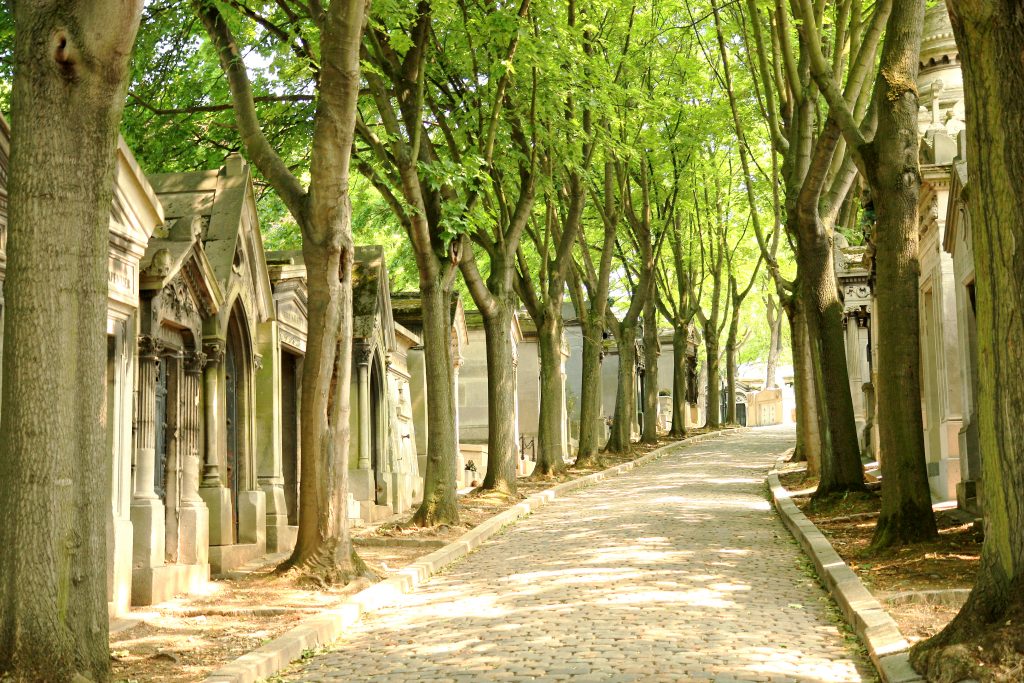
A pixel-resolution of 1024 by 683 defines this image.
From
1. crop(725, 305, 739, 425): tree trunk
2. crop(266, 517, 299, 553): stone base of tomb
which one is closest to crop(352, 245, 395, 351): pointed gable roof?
crop(266, 517, 299, 553): stone base of tomb

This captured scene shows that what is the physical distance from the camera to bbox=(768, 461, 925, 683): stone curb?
5875 mm

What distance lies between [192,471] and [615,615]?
A: 4995mm

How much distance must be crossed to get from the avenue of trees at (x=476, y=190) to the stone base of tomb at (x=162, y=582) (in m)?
0.96

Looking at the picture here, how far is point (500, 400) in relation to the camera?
18.8 m

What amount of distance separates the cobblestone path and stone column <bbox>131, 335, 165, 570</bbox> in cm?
207

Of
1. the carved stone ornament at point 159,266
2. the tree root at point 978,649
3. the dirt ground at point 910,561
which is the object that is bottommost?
the dirt ground at point 910,561

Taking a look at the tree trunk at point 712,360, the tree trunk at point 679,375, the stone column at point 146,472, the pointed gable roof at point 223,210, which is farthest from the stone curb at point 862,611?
the tree trunk at point 712,360

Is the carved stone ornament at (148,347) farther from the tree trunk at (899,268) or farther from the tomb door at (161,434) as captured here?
the tree trunk at (899,268)

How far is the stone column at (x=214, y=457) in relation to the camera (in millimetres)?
11539

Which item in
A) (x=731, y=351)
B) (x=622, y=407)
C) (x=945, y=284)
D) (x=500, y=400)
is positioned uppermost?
(x=731, y=351)

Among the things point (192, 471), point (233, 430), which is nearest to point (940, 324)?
point (233, 430)

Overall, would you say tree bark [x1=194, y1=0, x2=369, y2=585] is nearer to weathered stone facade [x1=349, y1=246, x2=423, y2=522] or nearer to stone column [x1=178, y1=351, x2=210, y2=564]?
stone column [x1=178, y1=351, x2=210, y2=564]

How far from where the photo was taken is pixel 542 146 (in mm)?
19000

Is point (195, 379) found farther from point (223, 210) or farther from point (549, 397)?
point (549, 397)
